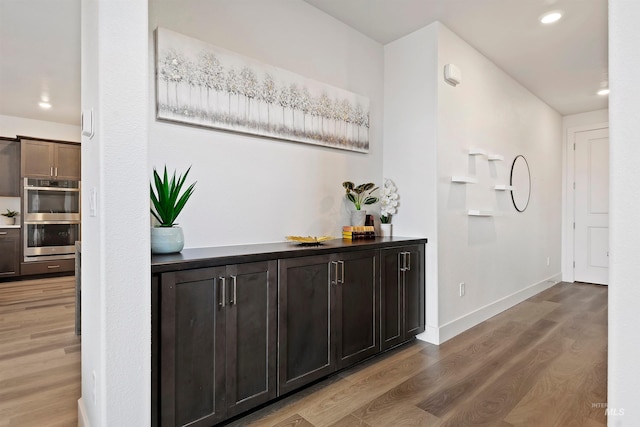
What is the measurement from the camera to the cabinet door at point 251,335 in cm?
165

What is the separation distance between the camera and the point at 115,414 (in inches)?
50.1

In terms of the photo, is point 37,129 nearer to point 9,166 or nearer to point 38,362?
point 9,166

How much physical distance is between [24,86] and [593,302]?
7463 millimetres

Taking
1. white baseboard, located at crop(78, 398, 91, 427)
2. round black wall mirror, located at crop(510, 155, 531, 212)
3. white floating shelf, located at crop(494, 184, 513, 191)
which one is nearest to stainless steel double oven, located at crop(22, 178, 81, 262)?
white baseboard, located at crop(78, 398, 91, 427)

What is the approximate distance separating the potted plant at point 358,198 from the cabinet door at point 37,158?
17.8 feet

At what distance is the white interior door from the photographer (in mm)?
5121

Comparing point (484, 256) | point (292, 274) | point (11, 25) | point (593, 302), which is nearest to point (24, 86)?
point (11, 25)

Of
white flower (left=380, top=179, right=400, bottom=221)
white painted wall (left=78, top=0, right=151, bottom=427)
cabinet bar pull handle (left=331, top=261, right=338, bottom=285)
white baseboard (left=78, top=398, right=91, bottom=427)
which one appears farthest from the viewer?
white flower (left=380, top=179, right=400, bottom=221)

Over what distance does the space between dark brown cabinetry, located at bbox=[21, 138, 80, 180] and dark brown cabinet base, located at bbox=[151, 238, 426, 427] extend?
5.31 meters

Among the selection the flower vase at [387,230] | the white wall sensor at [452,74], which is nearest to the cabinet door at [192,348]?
the flower vase at [387,230]

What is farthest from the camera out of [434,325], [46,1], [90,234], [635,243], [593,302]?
[593,302]

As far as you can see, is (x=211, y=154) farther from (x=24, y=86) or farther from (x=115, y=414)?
(x=24, y=86)

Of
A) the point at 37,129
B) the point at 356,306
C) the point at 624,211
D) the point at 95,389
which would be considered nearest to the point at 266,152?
the point at 356,306

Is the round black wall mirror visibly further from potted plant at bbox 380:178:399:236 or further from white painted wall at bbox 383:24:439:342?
potted plant at bbox 380:178:399:236
